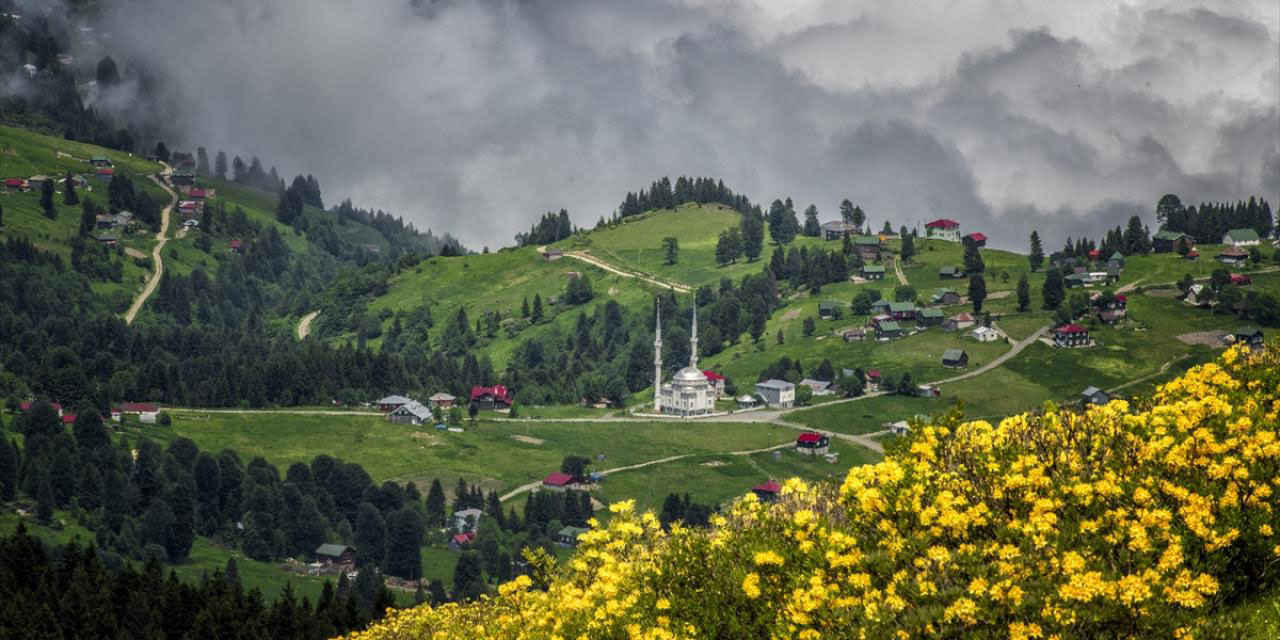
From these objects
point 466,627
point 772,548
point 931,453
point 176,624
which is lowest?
point 176,624

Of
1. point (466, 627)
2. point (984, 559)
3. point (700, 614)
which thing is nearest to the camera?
point (984, 559)

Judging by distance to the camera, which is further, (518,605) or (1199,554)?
(518,605)

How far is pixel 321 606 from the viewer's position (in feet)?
435

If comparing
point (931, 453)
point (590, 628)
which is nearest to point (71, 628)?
point (590, 628)

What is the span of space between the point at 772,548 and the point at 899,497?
4450mm

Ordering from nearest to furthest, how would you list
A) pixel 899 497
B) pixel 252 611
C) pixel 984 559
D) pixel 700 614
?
pixel 984 559, pixel 899 497, pixel 700 614, pixel 252 611

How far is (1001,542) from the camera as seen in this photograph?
4138 centimetres

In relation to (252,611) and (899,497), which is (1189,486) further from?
(252,611)

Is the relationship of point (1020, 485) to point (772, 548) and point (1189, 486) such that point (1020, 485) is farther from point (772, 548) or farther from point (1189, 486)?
point (772, 548)

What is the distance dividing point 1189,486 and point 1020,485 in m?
4.94

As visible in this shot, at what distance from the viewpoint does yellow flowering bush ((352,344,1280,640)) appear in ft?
123

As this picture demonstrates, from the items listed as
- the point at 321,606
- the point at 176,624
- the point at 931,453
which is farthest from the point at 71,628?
the point at 931,453

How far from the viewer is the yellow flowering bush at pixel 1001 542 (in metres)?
37.6

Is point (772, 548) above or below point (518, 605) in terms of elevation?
above
